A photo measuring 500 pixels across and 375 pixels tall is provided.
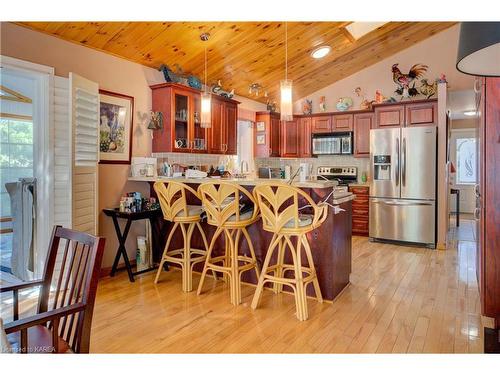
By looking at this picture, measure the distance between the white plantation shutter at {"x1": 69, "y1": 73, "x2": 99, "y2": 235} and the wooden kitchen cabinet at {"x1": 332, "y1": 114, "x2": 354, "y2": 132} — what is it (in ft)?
14.2

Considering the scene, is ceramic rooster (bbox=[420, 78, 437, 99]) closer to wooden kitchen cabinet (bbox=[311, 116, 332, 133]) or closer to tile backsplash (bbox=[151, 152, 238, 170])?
wooden kitchen cabinet (bbox=[311, 116, 332, 133])

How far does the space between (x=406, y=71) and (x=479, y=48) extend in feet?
19.2

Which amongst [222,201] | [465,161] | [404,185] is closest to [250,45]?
[222,201]

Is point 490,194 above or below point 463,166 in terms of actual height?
below

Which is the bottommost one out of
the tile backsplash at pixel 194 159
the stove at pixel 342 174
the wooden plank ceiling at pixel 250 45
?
the stove at pixel 342 174

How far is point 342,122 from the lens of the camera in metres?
6.52

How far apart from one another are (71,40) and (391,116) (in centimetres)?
464

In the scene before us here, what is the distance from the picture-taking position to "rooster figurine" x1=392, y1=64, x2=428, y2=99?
234 inches

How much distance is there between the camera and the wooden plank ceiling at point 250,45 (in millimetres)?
3633

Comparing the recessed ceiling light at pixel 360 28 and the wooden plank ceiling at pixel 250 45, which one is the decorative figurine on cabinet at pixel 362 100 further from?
the recessed ceiling light at pixel 360 28

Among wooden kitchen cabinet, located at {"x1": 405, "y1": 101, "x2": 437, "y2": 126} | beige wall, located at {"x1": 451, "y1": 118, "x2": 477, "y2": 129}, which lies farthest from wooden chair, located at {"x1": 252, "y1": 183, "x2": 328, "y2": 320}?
beige wall, located at {"x1": 451, "y1": 118, "x2": 477, "y2": 129}

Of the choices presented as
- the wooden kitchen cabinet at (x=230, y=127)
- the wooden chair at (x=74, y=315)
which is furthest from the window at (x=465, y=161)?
the wooden chair at (x=74, y=315)

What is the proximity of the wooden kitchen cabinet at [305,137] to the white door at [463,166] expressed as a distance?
A: 156 inches

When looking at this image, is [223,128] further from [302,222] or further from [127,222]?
[302,222]
